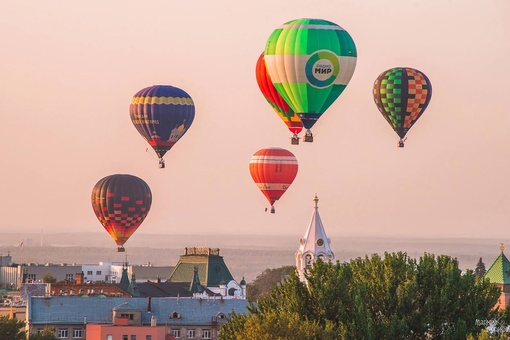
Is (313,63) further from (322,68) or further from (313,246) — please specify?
(313,246)

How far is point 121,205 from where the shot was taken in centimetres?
14075

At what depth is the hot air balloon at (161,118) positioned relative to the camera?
5039 inches

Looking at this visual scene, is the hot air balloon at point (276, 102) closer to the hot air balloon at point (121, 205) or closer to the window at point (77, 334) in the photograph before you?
the hot air balloon at point (121, 205)

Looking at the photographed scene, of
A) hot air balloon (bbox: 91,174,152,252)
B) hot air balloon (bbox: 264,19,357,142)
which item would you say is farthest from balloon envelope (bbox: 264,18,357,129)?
hot air balloon (bbox: 91,174,152,252)

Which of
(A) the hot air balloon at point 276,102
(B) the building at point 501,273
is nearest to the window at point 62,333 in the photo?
(A) the hot air balloon at point 276,102

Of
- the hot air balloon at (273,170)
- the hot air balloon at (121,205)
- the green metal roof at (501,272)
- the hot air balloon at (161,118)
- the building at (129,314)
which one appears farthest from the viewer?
the green metal roof at (501,272)

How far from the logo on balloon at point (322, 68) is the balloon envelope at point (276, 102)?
18.5 feet

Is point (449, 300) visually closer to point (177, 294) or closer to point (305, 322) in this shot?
point (305, 322)

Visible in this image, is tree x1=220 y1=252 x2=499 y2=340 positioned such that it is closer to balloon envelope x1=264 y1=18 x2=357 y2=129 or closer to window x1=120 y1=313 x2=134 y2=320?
balloon envelope x1=264 y1=18 x2=357 y2=129

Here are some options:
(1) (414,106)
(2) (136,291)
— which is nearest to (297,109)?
(1) (414,106)

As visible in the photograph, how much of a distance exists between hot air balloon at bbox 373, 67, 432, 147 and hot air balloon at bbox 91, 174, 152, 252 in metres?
22.0

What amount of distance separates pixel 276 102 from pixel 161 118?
13.9 meters

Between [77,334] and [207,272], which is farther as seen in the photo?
[207,272]


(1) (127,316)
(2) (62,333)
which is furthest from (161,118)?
(2) (62,333)
